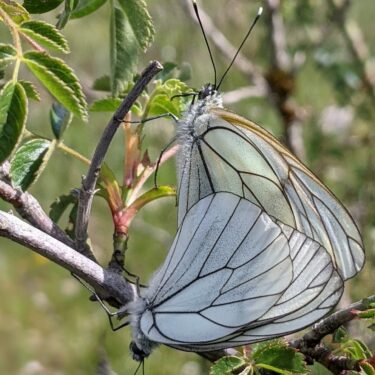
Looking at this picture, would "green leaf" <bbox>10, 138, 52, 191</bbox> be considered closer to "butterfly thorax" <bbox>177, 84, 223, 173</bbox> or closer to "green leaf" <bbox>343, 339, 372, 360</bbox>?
"butterfly thorax" <bbox>177, 84, 223, 173</bbox>

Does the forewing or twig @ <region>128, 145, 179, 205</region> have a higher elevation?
twig @ <region>128, 145, 179, 205</region>

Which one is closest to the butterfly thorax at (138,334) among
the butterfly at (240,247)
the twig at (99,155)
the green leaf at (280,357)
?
the butterfly at (240,247)

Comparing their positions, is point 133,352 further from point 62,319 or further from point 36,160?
point 62,319

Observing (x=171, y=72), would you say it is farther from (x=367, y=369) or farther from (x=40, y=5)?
(x=367, y=369)

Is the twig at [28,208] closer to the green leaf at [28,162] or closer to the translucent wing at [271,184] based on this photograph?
the green leaf at [28,162]

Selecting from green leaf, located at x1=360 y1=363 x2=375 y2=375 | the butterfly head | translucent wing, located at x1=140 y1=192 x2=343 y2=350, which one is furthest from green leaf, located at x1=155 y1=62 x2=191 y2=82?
green leaf, located at x1=360 y1=363 x2=375 y2=375

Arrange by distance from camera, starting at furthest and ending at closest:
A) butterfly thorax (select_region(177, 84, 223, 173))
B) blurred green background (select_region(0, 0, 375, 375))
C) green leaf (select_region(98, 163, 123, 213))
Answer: blurred green background (select_region(0, 0, 375, 375)) → butterfly thorax (select_region(177, 84, 223, 173)) → green leaf (select_region(98, 163, 123, 213))

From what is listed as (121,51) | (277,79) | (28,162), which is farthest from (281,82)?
(28,162)
